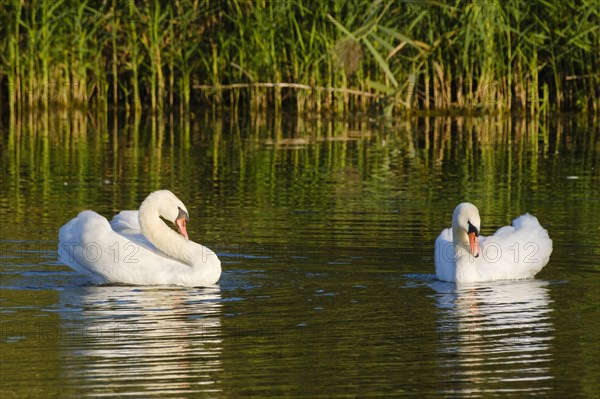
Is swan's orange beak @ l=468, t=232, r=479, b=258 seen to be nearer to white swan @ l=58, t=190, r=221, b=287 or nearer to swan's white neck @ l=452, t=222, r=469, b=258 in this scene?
swan's white neck @ l=452, t=222, r=469, b=258

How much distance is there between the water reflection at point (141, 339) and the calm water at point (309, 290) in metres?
0.02

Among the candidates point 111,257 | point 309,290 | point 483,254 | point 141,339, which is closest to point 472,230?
point 483,254

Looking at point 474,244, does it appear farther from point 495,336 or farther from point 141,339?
point 141,339

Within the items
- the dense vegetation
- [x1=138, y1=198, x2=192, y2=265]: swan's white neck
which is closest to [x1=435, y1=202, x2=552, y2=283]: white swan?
[x1=138, y1=198, x2=192, y2=265]: swan's white neck

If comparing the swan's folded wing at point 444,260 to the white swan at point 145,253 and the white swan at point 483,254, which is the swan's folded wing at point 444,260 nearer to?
the white swan at point 483,254

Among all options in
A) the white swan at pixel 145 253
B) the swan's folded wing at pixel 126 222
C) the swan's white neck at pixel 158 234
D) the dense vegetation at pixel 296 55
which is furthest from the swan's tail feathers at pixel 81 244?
the dense vegetation at pixel 296 55

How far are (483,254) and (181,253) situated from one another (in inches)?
83.8

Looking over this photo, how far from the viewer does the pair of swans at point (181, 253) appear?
955 cm

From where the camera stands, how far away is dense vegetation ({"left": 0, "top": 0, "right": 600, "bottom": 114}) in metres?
21.8

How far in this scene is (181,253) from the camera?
9.71 metres

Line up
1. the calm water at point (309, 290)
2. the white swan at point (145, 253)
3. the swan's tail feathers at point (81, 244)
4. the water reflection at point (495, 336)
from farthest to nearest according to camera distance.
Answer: the swan's tail feathers at point (81, 244), the white swan at point (145, 253), the calm water at point (309, 290), the water reflection at point (495, 336)

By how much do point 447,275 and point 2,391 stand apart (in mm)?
3843

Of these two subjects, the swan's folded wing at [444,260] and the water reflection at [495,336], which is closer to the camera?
the water reflection at [495,336]

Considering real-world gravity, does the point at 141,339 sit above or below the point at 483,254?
→ below
